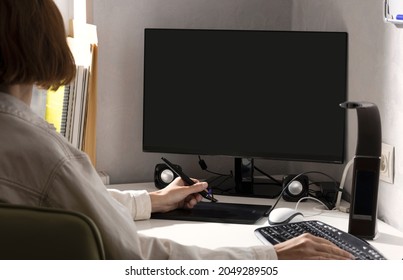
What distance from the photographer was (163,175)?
2201 mm

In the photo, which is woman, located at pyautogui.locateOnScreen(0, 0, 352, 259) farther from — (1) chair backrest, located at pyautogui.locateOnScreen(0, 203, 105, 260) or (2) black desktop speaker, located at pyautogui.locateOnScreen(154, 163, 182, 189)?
(2) black desktop speaker, located at pyautogui.locateOnScreen(154, 163, 182, 189)

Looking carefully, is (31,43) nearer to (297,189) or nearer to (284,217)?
(284,217)

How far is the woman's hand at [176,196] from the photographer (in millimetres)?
1925

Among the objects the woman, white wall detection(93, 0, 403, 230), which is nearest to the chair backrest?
the woman

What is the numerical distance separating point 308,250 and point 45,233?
660mm

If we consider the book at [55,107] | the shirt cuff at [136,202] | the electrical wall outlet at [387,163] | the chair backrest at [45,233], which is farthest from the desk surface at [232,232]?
the chair backrest at [45,233]

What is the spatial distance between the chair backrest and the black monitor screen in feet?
3.97

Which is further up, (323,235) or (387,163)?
(387,163)

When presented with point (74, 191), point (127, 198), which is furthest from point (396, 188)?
point (74, 191)

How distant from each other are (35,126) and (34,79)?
3.7 inches

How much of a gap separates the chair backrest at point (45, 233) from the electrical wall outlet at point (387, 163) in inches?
42.1

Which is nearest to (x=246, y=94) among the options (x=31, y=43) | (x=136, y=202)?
(x=136, y=202)

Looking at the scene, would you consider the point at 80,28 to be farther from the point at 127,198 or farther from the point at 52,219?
the point at 52,219

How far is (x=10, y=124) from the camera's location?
1142 mm
